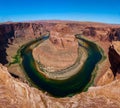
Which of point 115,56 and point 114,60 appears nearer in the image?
point 115,56

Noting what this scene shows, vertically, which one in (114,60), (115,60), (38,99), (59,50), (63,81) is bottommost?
(63,81)

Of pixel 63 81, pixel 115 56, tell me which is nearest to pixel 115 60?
pixel 115 56

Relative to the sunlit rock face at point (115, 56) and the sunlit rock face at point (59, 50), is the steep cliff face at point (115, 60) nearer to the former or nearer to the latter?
the sunlit rock face at point (115, 56)

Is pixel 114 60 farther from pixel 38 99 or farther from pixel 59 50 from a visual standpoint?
pixel 59 50

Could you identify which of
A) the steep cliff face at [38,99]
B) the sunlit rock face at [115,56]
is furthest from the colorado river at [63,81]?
the steep cliff face at [38,99]

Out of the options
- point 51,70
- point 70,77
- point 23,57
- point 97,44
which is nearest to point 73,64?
point 51,70

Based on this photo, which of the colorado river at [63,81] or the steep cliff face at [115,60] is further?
the colorado river at [63,81]

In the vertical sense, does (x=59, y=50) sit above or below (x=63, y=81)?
above
